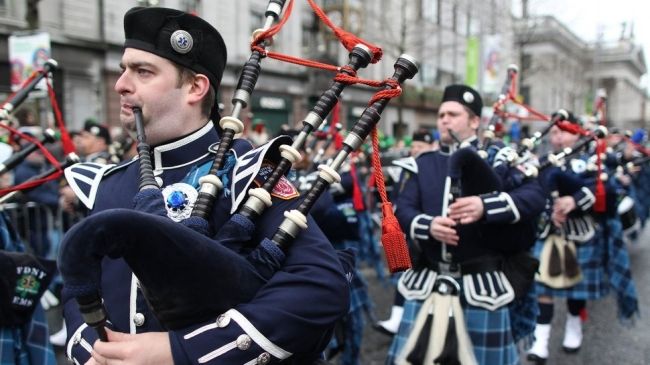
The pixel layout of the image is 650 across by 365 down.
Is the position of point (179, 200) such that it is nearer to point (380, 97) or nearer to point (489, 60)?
point (380, 97)

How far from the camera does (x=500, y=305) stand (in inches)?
113

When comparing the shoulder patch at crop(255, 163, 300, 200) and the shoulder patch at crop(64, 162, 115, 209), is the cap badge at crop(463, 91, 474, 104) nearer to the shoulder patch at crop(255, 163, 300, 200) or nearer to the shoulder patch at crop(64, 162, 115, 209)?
the shoulder patch at crop(255, 163, 300, 200)

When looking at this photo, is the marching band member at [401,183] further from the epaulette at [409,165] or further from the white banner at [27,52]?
the white banner at [27,52]

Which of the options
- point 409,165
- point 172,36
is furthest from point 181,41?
point 409,165

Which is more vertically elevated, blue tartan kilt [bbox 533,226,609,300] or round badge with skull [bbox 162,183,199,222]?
round badge with skull [bbox 162,183,199,222]

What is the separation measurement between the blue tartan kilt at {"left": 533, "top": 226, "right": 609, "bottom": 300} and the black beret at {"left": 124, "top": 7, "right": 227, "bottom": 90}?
12.8 ft

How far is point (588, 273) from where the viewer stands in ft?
16.0

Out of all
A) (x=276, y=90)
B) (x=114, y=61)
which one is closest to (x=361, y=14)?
(x=276, y=90)

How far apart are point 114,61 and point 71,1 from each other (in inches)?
66.0

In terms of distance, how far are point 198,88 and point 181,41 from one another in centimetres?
14

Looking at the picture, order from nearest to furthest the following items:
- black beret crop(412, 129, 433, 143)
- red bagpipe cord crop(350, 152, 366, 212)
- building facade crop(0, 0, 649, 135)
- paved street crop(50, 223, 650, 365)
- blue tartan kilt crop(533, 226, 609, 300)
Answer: paved street crop(50, 223, 650, 365)
blue tartan kilt crop(533, 226, 609, 300)
red bagpipe cord crop(350, 152, 366, 212)
black beret crop(412, 129, 433, 143)
building facade crop(0, 0, 649, 135)

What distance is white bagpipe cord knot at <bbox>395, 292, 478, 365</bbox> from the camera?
108 inches

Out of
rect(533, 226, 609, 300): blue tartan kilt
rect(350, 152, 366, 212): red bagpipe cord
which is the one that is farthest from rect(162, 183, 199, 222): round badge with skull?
rect(533, 226, 609, 300): blue tartan kilt

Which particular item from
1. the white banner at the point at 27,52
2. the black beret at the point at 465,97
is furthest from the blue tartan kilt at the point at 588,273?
the white banner at the point at 27,52
